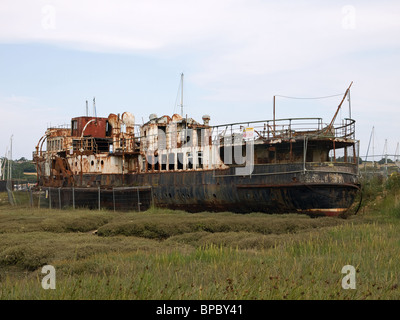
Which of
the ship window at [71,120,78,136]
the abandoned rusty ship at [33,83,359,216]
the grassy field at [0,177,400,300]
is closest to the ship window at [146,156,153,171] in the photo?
the abandoned rusty ship at [33,83,359,216]

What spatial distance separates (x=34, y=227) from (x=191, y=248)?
10034mm

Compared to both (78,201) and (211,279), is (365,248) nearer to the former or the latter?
(211,279)

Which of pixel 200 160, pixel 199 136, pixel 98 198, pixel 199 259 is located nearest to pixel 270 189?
pixel 200 160

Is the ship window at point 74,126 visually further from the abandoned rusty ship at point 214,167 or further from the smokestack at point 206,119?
the smokestack at point 206,119

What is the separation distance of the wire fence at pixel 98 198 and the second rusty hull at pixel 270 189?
1.97 meters

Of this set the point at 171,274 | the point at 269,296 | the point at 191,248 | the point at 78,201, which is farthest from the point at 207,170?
the point at 269,296

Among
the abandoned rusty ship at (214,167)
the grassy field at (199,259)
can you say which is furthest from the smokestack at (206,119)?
the grassy field at (199,259)

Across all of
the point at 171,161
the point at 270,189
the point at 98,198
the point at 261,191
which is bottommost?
the point at 98,198

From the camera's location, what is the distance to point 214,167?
32.3 metres

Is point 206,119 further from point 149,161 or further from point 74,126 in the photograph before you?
point 74,126

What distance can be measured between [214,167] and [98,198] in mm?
10504

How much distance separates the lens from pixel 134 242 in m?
19.1

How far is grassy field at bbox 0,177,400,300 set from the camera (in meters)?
9.67
